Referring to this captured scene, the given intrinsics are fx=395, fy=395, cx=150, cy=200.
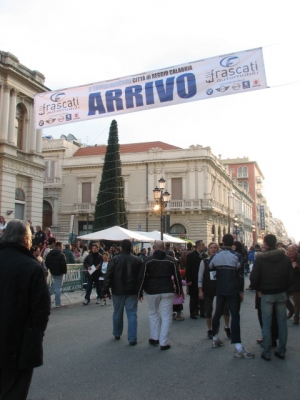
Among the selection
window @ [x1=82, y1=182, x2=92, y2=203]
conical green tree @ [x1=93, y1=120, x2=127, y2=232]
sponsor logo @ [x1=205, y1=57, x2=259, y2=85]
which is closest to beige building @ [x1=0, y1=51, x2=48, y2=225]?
conical green tree @ [x1=93, y1=120, x2=127, y2=232]

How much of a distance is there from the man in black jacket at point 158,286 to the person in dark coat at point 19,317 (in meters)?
3.85

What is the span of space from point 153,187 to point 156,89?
35.8 metres

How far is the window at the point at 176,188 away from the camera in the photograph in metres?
44.0

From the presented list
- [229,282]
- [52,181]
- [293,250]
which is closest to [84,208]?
[52,181]

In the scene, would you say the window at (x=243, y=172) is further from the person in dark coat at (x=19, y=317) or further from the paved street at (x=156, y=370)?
the person in dark coat at (x=19, y=317)

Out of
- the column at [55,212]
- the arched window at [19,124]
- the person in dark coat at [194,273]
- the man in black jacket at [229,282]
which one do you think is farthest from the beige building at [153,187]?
the man in black jacket at [229,282]

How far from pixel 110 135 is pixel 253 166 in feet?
190

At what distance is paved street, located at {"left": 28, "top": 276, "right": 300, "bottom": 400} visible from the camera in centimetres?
448

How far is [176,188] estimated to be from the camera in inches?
1736

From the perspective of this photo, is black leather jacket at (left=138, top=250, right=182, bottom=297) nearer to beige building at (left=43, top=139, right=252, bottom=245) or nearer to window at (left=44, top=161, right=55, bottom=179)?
beige building at (left=43, top=139, right=252, bottom=245)

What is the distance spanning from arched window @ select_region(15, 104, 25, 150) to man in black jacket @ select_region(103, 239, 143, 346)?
2400cm

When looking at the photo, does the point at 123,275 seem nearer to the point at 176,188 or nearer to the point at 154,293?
the point at 154,293

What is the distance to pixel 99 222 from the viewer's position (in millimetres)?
34562

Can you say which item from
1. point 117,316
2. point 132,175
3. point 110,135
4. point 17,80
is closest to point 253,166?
point 132,175
